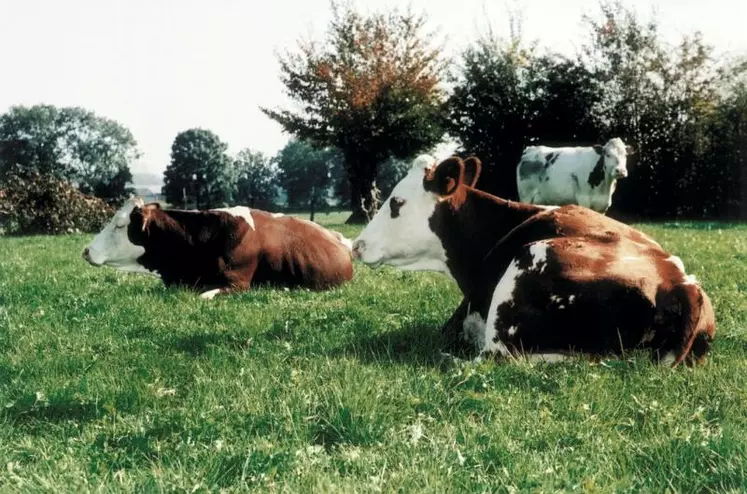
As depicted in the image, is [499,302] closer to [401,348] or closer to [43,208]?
[401,348]

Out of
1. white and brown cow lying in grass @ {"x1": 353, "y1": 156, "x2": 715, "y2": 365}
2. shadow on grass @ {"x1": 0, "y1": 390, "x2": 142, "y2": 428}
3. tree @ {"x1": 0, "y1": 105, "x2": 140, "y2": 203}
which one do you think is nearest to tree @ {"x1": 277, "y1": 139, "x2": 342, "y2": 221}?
tree @ {"x1": 0, "y1": 105, "x2": 140, "y2": 203}

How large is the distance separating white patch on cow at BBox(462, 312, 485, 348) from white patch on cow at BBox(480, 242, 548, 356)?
Answer: 19.4 inches

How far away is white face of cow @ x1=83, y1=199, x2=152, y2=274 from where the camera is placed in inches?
405

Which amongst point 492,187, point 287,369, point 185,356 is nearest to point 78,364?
point 185,356

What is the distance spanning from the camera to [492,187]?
99.0ft

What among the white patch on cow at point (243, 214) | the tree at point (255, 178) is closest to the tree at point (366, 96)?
the white patch on cow at point (243, 214)

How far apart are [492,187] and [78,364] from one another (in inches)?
1022

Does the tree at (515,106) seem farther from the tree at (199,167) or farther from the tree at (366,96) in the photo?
the tree at (199,167)

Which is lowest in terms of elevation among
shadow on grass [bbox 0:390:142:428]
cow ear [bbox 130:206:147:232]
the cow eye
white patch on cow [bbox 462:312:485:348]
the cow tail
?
shadow on grass [bbox 0:390:142:428]

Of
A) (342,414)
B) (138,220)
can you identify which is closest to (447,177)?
(342,414)

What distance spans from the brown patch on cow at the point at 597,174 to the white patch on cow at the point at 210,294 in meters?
14.8

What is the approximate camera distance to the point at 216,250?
991 cm

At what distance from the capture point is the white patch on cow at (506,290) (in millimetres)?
5285

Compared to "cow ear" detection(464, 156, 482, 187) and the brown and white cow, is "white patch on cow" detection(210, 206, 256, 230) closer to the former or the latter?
the brown and white cow
